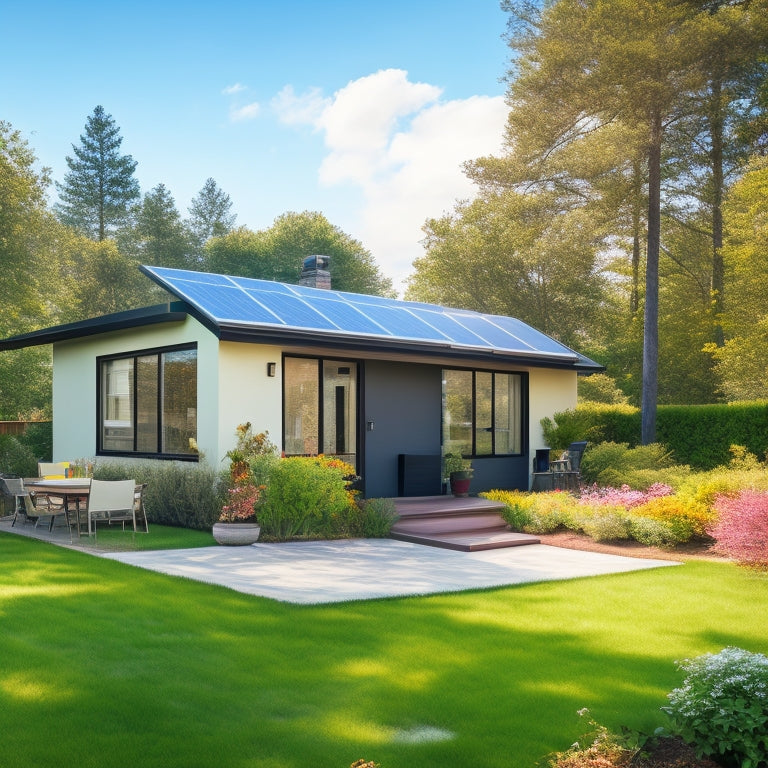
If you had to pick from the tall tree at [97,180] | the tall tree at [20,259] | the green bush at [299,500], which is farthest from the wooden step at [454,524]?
the tall tree at [97,180]

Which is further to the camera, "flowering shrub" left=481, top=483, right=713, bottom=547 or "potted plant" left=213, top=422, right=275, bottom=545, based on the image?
"flowering shrub" left=481, top=483, right=713, bottom=547

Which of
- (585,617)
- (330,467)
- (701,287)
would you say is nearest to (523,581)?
(585,617)

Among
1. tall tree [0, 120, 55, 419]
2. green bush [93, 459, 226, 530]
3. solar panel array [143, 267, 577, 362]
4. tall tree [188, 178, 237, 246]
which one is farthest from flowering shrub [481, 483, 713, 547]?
tall tree [188, 178, 237, 246]

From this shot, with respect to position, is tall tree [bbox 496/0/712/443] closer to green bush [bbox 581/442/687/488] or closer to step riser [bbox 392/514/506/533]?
green bush [bbox 581/442/687/488]

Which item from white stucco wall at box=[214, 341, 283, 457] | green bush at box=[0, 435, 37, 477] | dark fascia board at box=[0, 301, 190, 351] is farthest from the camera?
green bush at box=[0, 435, 37, 477]

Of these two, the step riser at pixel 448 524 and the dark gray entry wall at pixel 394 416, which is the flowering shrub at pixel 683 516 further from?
the dark gray entry wall at pixel 394 416

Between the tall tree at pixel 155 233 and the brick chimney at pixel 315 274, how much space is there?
27389 millimetres

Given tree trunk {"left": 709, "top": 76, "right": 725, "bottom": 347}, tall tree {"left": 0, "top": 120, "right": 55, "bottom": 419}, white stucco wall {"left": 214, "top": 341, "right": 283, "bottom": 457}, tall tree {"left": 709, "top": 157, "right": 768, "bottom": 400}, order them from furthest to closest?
1. tall tree {"left": 0, "top": 120, "right": 55, "bottom": 419}
2. tree trunk {"left": 709, "top": 76, "right": 725, "bottom": 347}
3. tall tree {"left": 709, "top": 157, "right": 768, "bottom": 400}
4. white stucco wall {"left": 214, "top": 341, "right": 283, "bottom": 457}

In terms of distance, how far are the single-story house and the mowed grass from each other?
15.0ft

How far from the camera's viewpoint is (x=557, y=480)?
594 inches

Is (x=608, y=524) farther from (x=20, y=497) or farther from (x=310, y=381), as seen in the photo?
(x=20, y=497)

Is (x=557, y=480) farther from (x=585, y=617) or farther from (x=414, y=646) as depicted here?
(x=414, y=646)

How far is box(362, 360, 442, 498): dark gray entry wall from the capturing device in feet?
45.2

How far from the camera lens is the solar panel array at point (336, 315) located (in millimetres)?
12047
